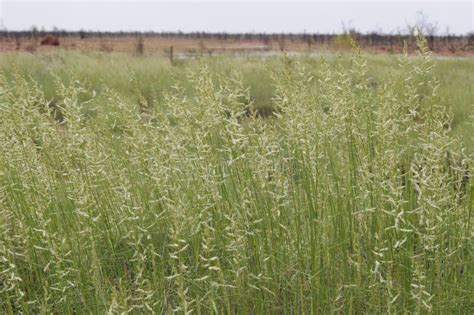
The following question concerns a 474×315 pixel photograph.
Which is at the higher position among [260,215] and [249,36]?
[249,36]

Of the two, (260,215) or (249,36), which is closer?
(260,215)

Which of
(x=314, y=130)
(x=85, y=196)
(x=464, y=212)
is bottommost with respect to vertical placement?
(x=464, y=212)

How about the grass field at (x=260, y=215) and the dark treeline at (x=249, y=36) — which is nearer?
the grass field at (x=260, y=215)

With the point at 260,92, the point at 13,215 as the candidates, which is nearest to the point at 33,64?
the point at 260,92

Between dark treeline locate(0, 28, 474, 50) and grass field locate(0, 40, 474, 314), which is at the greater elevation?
dark treeline locate(0, 28, 474, 50)

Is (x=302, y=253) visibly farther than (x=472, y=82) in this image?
No

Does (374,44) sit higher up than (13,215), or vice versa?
(374,44)

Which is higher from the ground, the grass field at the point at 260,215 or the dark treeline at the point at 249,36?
the dark treeline at the point at 249,36

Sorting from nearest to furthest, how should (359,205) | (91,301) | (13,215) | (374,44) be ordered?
(91,301)
(359,205)
(13,215)
(374,44)

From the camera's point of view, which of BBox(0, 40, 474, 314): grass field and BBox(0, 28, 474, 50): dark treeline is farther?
BBox(0, 28, 474, 50): dark treeline

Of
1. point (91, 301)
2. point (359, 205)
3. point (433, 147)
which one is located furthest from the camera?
point (359, 205)

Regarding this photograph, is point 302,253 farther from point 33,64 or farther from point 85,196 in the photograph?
point 33,64

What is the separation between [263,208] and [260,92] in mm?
9637

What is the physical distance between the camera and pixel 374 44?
1827 inches
